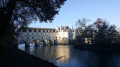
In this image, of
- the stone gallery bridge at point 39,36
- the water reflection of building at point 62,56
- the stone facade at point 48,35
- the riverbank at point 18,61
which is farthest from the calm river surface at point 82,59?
the stone facade at point 48,35

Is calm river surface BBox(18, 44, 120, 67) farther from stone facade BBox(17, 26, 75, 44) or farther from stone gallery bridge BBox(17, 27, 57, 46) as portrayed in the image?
stone facade BBox(17, 26, 75, 44)

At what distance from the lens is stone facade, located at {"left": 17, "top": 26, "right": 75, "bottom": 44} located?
3278 inches

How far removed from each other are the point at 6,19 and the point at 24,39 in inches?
2974

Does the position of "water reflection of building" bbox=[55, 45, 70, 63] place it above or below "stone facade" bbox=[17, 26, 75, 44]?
below

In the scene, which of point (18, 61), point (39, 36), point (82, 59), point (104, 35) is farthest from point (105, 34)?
point (39, 36)

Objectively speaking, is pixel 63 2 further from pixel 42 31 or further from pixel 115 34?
pixel 42 31

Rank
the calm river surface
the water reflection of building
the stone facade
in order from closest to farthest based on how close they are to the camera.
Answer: the calm river surface
the water reflection of building
the stone facade

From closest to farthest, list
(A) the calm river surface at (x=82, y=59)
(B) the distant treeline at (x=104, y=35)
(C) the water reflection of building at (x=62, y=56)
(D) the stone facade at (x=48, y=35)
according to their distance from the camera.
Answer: (A) the calm river surface at (x=82, y=59)
(C) the water reflection of building at (x=62, y=56)
(B) the distant treeline at (x=104, y=35)
(D) the stone facade at (x=48, y=35)

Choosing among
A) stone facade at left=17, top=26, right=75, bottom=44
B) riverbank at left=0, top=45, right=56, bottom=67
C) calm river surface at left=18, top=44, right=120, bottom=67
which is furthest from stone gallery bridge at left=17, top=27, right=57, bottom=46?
riverbank at left=0, top=45, right=56, bottom=67

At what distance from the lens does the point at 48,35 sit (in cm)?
9375

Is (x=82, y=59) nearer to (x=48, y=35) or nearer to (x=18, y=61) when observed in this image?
(x=18, y=61)

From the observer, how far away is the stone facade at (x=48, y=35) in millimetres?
83250

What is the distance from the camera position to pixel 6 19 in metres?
8.16

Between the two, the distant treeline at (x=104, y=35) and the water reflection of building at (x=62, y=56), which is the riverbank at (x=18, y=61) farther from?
the distant treeline at (x=104, y=35)
